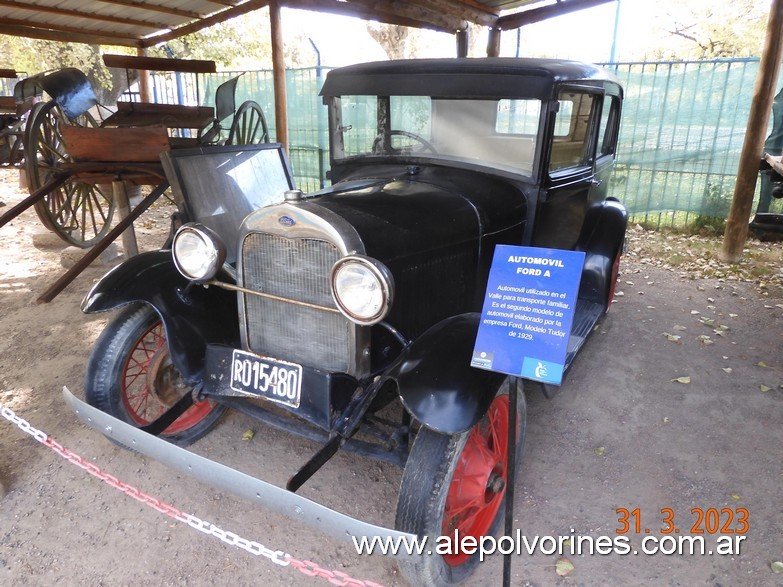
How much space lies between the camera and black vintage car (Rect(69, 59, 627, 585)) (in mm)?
1756

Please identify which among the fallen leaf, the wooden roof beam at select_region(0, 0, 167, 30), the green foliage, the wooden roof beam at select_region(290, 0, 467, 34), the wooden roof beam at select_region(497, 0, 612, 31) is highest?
the green foliage

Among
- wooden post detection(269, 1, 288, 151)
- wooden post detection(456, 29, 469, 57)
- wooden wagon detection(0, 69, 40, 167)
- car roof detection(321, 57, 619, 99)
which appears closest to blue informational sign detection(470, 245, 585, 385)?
car roof detection(321, 57, 619, 99)

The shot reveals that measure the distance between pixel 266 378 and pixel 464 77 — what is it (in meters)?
1.68

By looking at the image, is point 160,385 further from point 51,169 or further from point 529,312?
point 51,169

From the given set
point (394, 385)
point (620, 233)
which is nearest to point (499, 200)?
point (394, 385)

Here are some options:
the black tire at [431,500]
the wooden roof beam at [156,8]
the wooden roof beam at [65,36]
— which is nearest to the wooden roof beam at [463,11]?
the wooden roof beam at [156,8]

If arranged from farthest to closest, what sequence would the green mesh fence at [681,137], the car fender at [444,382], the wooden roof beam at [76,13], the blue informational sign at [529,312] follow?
the green mesh fence at [681,137]
the wooden roof beam at [76,13]
the car fender at [444,382]
the blue informational sign at [529,312]

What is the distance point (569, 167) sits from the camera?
9.60ft

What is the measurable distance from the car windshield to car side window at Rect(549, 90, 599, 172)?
17cm

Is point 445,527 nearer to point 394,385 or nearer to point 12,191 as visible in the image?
point 394,385

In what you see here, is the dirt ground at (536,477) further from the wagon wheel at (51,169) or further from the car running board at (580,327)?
the wagon wheel at (51,169)

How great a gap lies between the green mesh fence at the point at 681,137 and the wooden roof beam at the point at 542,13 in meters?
1.26

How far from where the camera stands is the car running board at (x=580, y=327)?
258 cm

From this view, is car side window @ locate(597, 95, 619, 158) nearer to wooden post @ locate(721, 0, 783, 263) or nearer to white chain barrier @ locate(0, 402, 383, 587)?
wooden post @ locate(721, 0, 783, 263)
